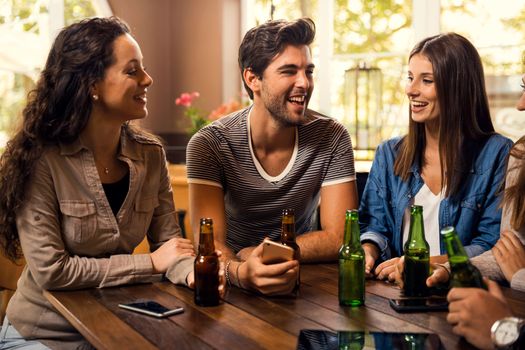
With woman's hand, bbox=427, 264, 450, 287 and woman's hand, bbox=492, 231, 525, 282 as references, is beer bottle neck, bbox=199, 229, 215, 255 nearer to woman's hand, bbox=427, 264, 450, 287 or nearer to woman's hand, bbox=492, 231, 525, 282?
woman's hand, bbox=427, 264, 450, 287

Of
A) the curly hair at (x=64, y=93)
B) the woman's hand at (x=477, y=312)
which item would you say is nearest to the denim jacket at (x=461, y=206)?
the woman's hand at (x=477, y=312)

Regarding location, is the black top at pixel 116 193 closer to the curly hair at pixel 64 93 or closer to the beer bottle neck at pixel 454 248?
the curly hair at pixel 64 93

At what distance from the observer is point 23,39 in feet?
15.0

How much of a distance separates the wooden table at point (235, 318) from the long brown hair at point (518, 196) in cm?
27

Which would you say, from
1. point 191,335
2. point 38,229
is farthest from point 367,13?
point 191,335

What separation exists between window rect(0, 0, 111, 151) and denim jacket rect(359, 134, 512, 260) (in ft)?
10.1

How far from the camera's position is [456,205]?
82.0 inches

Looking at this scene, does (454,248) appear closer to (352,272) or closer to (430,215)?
(352,272)

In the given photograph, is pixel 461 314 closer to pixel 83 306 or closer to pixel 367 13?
pixel 83 306

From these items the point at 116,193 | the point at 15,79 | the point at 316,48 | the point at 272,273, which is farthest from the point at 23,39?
the point at 272,273

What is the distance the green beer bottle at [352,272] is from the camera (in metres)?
1.45

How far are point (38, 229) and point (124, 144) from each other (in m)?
0.39

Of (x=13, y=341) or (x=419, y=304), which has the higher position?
(x=419, y=304)

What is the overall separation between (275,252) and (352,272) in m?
0.19
